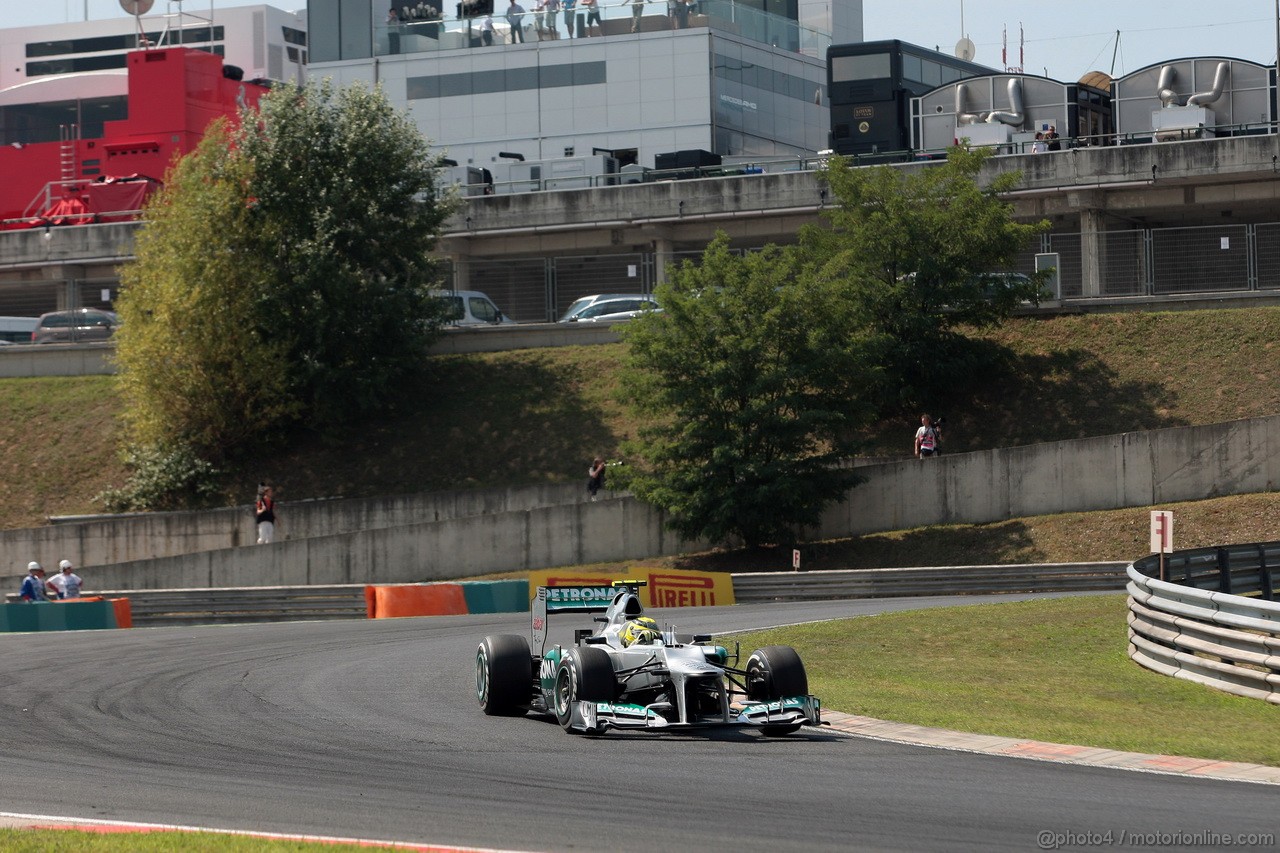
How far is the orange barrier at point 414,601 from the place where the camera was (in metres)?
30.5

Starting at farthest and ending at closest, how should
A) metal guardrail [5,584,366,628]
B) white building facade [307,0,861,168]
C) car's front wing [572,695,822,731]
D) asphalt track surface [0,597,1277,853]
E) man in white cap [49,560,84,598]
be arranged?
white building facade [307,0,861,168] < metal guardrail [5,584,366,628] < man in white cap [49,560,84,598] < car's front wing [572,695,822,731] < asphalt track surface [0,597,1277,853]

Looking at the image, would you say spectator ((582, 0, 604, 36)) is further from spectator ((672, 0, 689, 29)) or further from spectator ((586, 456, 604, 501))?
spectator ((586, 456, 604, 501))

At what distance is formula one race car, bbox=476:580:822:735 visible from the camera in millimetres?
13172

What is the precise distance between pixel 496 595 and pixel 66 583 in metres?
8.30

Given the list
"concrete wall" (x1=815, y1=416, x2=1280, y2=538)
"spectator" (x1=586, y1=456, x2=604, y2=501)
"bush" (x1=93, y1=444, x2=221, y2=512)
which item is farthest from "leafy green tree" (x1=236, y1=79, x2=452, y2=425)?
"concrete wall" (x1=815, y1=416, x2=1280, y2=538)

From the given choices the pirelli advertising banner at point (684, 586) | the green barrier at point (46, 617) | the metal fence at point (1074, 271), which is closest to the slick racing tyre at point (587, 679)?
the pirelli advertising banner at point (684, 586)

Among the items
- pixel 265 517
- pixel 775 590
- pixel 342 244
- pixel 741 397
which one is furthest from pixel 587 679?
pixel 342 244

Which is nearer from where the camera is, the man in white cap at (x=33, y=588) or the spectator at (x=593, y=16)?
the man in white cap at (x=33, y=588)

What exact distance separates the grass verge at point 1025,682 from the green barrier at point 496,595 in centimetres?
893

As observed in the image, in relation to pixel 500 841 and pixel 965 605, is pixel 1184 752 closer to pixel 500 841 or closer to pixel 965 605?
pixel 500 841

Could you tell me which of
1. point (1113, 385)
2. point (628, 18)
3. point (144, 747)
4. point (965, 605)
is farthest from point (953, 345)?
point (628, 18)

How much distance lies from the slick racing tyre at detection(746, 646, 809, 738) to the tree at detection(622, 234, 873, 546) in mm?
21175

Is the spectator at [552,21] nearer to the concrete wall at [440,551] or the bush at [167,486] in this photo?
the bush at [167,486]

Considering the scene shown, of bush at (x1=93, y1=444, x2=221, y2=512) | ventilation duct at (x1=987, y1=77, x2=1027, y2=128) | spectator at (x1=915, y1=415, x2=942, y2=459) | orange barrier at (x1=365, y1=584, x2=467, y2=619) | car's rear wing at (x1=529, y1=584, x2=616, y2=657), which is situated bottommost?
orange barrier at (x1=365, y1=584, x2=467, y2=619)
